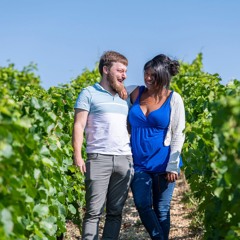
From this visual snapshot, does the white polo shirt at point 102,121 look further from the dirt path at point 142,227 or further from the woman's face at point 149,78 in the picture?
the dirt path at point 142,227

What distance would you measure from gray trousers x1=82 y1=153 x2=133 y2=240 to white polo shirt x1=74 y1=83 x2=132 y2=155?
0.07 meters

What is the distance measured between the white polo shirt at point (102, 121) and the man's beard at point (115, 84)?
2.5 inches

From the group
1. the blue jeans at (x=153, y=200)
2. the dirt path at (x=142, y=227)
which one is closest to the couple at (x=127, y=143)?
the blue jeans at (x=153, y=200)

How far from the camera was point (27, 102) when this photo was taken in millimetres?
5031

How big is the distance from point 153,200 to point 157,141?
0.47 metres

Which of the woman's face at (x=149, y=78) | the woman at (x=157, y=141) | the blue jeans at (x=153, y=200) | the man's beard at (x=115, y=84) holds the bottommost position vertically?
the blue jeans at (x=153, y=200)

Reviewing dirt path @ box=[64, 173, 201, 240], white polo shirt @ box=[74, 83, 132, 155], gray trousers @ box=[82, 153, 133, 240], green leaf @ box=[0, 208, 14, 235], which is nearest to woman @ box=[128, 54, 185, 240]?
gray trousers @ box=[82, 153, 133, 240]

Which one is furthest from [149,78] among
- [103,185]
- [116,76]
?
[103,185]

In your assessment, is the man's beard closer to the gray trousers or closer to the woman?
the woman

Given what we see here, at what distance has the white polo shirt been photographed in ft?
17.2

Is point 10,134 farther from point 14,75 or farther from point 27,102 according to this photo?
point 14,75

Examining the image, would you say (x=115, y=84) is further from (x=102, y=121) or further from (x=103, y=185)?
(x=103, y=185)

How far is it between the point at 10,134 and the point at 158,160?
2.18 metres

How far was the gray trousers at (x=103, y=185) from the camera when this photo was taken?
5.25 meters
